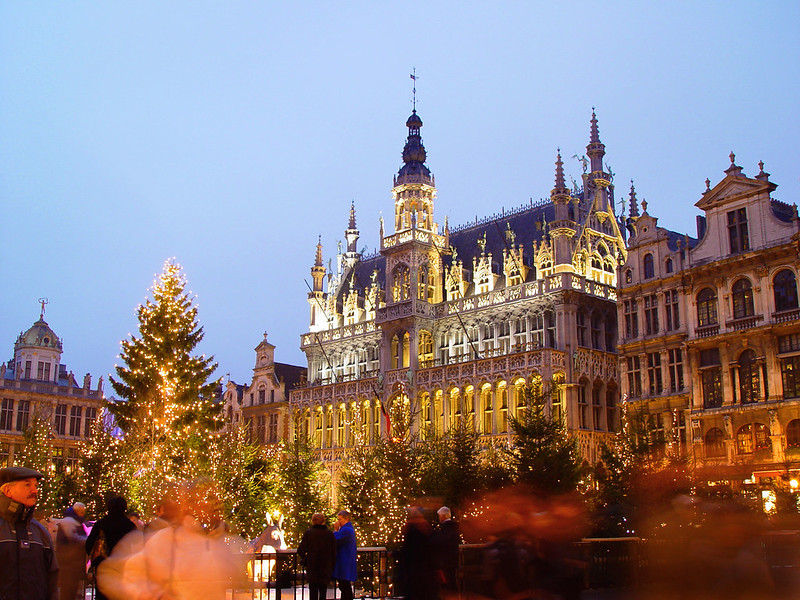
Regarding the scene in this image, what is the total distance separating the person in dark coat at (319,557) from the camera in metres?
15.2

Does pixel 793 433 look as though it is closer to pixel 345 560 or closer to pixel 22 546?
pixel 345 560

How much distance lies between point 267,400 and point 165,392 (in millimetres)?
30523

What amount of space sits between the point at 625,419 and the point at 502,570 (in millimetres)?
30852

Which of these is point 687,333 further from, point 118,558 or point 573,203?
point 118,558

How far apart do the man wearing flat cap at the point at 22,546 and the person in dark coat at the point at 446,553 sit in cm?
573

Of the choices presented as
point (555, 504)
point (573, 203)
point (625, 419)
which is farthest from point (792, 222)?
point (555, 504)

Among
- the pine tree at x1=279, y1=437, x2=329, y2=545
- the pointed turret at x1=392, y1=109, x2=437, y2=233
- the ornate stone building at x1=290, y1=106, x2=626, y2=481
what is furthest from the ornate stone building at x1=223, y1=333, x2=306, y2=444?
the pine tree at x1=279, y1=437, x2=329, y2=545

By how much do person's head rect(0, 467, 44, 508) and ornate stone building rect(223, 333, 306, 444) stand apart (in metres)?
56.9

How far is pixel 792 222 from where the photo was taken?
36.4 meters

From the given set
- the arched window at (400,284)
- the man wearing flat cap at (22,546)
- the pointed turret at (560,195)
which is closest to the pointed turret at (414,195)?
the arched window at (400,284)

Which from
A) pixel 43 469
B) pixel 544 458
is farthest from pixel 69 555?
pixel 43 469

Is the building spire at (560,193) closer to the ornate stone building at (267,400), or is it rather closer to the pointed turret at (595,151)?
the pointed turret at (595,151)

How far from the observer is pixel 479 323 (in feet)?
167

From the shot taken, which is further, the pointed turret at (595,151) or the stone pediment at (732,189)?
the pointed turret at (595,151)
